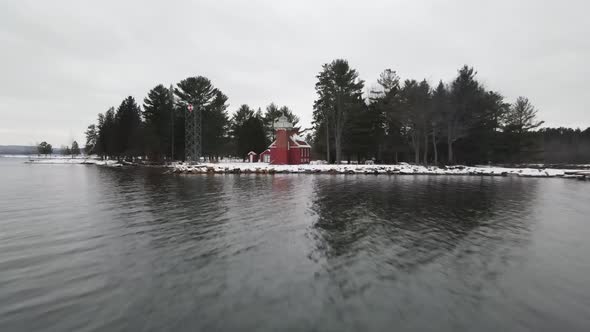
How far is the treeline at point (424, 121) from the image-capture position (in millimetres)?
57750

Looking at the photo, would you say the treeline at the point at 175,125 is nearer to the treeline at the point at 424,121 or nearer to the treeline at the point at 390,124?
the treeline at the point at 390,124

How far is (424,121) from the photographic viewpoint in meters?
55.9

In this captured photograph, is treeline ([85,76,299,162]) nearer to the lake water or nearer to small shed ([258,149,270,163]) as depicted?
small shed ([258,149,270,163])

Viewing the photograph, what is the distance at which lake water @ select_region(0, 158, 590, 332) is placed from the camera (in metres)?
6.39

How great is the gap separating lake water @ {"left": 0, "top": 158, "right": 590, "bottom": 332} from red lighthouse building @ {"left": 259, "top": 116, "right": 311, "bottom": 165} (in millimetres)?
47898

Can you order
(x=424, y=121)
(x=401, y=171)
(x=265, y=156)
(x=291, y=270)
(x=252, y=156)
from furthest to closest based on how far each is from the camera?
(x=252, y=156) → (x=265, y=156) → (x=424, y=121) → (x=401, y=171) → (x=291, y=270)

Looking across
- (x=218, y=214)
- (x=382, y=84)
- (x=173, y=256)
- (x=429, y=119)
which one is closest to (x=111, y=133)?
(x=382, y=84)

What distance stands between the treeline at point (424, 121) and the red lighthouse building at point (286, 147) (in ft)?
18.7

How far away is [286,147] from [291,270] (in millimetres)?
56666

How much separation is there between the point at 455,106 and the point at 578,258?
52.1 m

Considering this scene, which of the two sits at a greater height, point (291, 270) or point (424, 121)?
point (424, 121)

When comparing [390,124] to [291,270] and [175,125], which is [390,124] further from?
[291,270]

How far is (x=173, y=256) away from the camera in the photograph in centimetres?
1003

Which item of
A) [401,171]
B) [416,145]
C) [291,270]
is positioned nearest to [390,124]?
[416,145]
